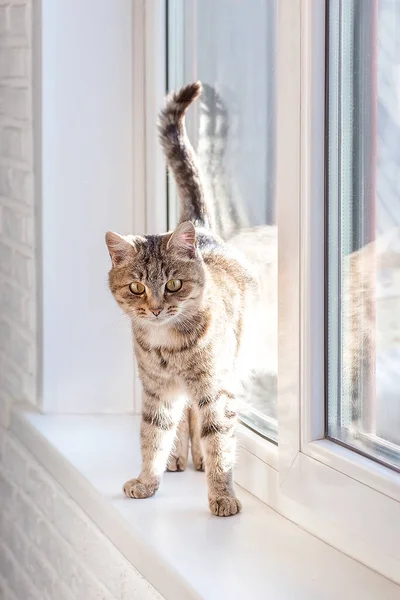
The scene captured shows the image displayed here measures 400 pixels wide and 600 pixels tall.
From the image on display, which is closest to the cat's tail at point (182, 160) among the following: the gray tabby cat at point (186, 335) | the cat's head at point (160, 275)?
the gray tabby cat at point (186, 335)

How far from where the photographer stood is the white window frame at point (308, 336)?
43.9 inches

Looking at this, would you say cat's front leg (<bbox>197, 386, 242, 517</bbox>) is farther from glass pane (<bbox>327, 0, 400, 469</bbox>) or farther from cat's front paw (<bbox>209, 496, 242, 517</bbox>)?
glass pane (<bbox>327, 0, 400, 469</bbox>)

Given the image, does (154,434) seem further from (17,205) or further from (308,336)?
(17,205)

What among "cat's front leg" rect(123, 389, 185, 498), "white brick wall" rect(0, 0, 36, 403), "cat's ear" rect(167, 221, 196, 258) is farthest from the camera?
"white brick wall" rect(0, 0, 36, 403)

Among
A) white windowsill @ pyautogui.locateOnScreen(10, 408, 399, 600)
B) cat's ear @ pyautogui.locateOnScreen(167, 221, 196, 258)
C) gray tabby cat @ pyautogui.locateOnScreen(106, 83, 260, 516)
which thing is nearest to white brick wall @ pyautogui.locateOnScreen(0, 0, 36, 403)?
white windowsill @ pyautogui.locateOnScreen(10, 408, 399, 600)

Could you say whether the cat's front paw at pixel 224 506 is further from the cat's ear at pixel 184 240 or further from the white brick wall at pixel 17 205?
the white brick wall at pixel 17 205

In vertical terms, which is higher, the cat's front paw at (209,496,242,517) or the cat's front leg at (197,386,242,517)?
the cat's front leg at (197,386,242,517)

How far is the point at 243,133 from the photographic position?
5.06 feet

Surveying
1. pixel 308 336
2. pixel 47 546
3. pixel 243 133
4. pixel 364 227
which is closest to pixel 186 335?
pixel 308 336

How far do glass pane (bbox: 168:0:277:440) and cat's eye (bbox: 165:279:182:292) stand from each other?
0.24 m

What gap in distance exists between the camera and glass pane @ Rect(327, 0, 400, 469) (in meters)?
1.07

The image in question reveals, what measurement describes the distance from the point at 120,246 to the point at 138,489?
41 centimetres

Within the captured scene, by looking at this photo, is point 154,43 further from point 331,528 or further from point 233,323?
point 331,528

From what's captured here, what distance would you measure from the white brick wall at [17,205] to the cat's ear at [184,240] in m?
0.70
